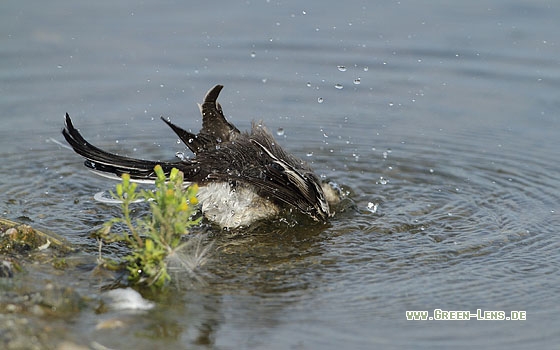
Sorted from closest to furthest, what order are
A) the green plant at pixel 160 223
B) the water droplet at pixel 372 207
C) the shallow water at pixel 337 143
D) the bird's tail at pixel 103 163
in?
the green plant at pixel 160 223
the shallow water at pixel 337 143
the bird's tail at pixel 103 163
the water droplet at pixel 372 207

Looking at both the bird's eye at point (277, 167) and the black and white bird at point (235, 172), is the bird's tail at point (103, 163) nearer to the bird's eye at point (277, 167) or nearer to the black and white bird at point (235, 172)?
the black and white bird at point (235, 172)

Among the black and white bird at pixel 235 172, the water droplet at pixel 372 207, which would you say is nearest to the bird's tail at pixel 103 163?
the black and white bird at pixel 235 172

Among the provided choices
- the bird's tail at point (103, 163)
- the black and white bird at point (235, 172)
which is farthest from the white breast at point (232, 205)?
the bird's tail at point (103, 163)

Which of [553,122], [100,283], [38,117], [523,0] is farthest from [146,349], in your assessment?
[523,0]

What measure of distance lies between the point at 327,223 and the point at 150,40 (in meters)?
4.65

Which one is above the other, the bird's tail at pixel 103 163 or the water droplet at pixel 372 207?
the bird's tail at pixel 103 163

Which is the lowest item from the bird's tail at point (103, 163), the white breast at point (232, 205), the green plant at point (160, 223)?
the green plant at point (160, 223)

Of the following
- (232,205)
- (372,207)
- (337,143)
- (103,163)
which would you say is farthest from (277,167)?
(337,143)

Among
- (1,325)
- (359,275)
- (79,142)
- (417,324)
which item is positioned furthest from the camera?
(79,142)

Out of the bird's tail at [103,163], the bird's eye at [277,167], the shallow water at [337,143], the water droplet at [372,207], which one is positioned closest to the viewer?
the shallow water at [337,143]

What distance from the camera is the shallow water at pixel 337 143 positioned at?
186 inches

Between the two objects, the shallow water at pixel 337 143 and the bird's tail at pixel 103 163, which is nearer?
the shallow water at pixel 337 143

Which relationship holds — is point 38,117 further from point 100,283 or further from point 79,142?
point 100,283

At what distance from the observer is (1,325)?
3941 millimetres
